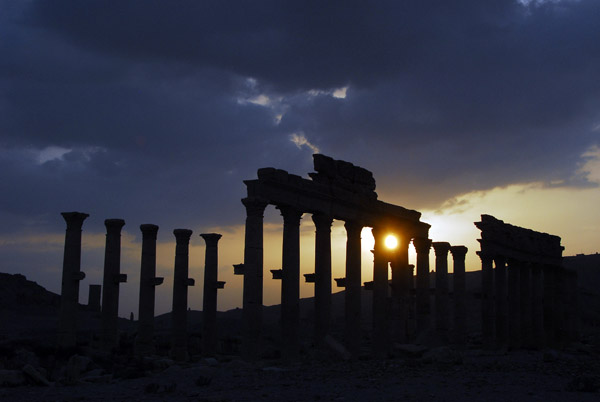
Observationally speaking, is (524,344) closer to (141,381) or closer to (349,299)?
(349,299)

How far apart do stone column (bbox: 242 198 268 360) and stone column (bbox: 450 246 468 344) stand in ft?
54.5

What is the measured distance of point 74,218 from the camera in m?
30.6

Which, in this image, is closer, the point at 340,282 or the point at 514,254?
the point at 340,282

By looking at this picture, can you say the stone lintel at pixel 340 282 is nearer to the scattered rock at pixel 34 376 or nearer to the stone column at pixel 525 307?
the scattered rock at pixel 34 376

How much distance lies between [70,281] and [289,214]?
11.0 m

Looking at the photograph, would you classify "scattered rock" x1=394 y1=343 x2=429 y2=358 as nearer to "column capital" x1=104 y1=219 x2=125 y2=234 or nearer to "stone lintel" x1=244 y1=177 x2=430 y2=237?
"stone lintel" x1=244 y1=177 x2=430 y2=237

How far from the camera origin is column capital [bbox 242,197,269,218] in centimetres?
2406

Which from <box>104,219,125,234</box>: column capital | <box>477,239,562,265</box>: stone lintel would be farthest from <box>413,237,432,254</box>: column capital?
<box>104,219,125,234</box>: column capital

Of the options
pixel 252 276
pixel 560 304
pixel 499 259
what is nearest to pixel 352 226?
pixel 252 276

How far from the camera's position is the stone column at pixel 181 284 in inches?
1304

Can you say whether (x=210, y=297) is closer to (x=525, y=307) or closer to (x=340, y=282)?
(x=340, y=282)

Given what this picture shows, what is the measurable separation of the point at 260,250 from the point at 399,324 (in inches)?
560

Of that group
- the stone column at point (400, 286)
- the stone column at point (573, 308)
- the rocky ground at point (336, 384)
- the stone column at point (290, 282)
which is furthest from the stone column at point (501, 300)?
the stone column at point (290, 282)

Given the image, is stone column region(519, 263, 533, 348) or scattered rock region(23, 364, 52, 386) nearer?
scattered rock region(23, 364, 52, 386)
